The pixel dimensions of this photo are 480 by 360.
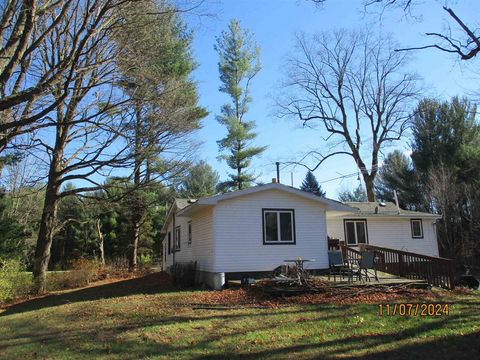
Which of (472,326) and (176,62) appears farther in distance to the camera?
(176,62)

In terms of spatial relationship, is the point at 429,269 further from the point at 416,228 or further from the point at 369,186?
the point at 369,186

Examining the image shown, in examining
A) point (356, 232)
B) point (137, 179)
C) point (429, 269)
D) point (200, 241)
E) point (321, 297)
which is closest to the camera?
point (321, 297)

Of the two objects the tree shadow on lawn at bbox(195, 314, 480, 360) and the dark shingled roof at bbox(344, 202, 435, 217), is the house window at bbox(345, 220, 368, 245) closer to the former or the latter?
the dark shingled roof at bbox(344, 202, 435, 217)

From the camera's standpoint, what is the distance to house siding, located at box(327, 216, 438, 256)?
72.6 ft

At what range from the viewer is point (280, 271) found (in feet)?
48.1

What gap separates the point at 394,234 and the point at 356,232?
2.17 meters

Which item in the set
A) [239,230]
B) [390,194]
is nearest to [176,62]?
[239,230]

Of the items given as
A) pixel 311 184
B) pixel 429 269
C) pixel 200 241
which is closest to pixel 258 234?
pixel 200 241

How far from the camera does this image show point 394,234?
22766 millimetres

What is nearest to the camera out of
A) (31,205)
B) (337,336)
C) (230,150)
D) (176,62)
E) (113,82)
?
(337,336)

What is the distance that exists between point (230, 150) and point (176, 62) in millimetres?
15359

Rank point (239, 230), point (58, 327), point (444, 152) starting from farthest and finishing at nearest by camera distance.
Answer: point (444, 152), point (239, 230), point (58, 327)

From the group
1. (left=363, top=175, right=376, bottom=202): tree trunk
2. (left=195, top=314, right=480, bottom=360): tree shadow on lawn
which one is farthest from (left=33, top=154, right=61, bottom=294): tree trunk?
(left=363, top=175, right=376, bottom=202): tree trunk

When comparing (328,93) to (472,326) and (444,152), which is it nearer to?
(444,152)
